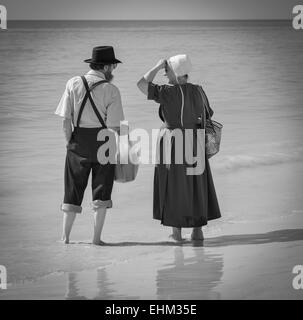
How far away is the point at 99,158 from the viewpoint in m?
6.01

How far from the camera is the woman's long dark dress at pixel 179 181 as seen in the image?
19.8 ft

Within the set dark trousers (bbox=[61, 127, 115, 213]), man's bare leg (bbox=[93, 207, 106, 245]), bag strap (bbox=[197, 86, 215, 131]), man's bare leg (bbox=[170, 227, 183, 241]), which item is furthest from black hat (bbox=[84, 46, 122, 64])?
man's bare leg (bbox=[170, 227, 183, 241])

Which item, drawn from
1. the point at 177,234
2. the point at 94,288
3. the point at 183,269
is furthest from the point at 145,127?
the point at 94,288

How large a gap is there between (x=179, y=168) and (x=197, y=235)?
466 millimetres

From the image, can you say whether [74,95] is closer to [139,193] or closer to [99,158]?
[99,158]

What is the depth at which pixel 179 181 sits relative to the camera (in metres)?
6.13

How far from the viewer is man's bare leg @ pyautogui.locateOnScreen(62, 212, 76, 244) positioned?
610 cm

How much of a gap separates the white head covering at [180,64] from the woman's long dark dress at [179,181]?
9 centimetres

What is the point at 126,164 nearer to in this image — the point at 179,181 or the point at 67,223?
the point at 179,181

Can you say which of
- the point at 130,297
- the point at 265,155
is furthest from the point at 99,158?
the point at 265,155

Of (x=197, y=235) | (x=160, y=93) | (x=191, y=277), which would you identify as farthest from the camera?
(x=197, y=235)

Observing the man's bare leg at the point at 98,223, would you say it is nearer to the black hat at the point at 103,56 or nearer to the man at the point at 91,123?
the man at the point at 91,123

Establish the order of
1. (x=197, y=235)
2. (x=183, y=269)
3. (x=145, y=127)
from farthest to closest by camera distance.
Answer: (x=145, y=127)
(x=197, y=235)
(x=183, y=269)

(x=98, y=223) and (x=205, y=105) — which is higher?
(x=205, y=105)
